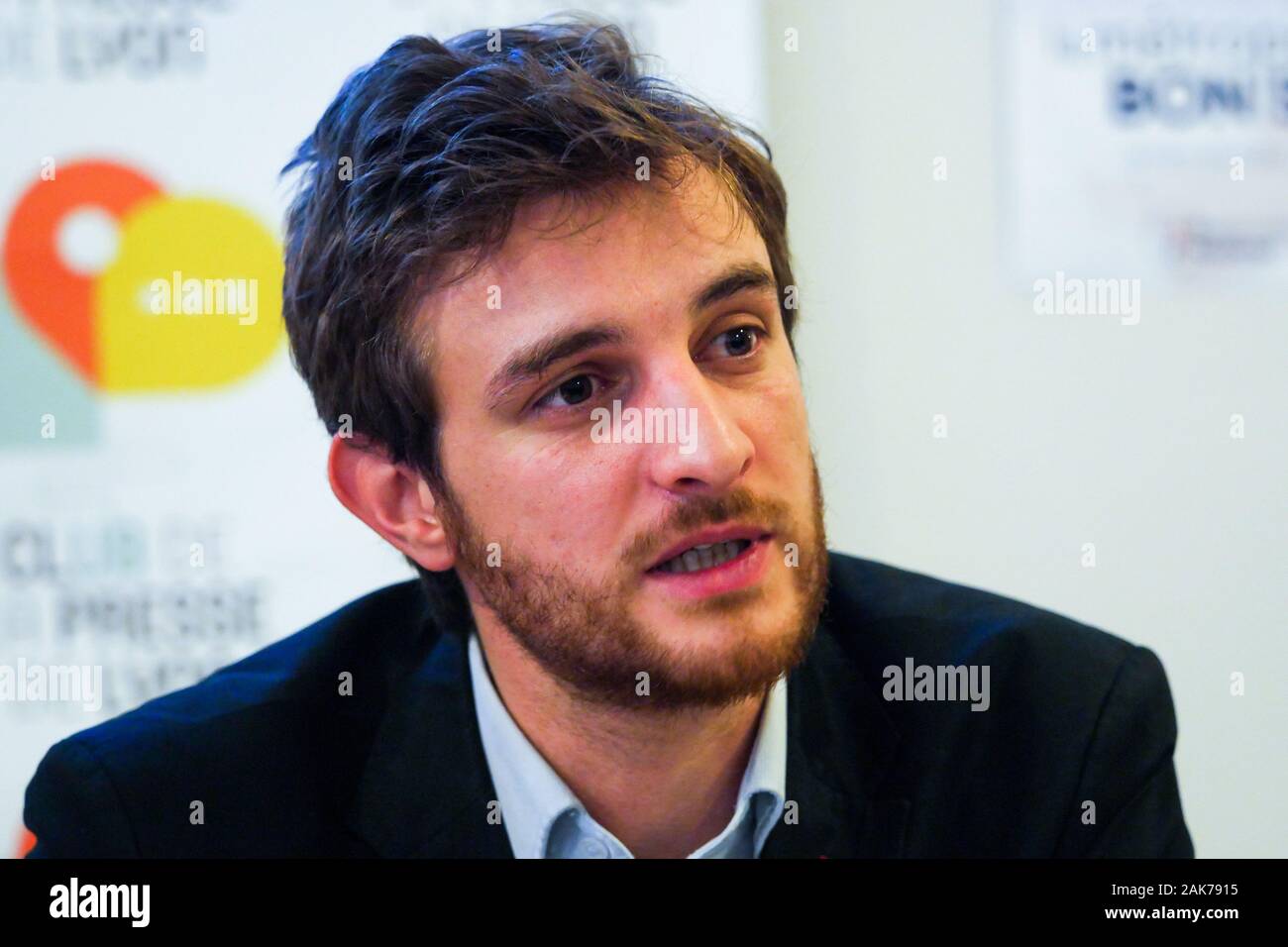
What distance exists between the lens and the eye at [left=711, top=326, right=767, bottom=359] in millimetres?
1141

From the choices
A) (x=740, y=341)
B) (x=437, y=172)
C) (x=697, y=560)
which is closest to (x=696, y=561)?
(x=697, y=560)

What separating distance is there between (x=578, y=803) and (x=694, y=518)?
1.13 feet

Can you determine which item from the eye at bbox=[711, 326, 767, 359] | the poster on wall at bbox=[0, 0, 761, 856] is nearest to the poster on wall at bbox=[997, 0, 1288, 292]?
the poster on wall at bbox=[0, 0, 761, 856]

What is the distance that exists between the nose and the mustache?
11 millimetres

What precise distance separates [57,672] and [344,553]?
1.19 ft

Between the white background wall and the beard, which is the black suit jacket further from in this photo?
the white background wall

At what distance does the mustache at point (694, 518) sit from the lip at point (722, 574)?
0.01 metres

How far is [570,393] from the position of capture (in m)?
1.11

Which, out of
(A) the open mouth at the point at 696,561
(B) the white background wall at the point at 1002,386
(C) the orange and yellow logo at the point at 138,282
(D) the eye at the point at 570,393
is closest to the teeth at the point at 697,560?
(A) the open mouth at the point at 696,561

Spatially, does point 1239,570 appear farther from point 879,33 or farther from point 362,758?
point 362,758

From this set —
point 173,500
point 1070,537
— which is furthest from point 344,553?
point 1070,537

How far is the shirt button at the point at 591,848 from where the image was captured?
120 centimetres

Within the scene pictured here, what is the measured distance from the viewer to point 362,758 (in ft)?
3.98

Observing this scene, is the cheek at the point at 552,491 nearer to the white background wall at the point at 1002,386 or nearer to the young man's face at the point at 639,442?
the young man's face at the point at 639,442
